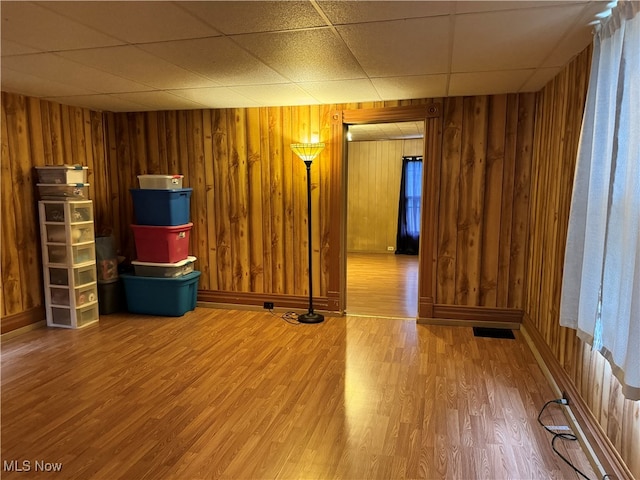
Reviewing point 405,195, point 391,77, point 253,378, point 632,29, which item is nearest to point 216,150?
point 391,77

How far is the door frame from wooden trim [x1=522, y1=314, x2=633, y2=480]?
→ 1229mm

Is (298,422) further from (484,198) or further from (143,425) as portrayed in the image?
(484,198)

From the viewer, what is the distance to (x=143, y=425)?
2482mm

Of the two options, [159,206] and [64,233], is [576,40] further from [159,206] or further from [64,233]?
[64,233]

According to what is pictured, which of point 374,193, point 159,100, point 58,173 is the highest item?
point 159,100

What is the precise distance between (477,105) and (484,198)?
2.85 ft

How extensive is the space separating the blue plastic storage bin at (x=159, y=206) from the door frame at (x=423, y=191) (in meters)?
1.60

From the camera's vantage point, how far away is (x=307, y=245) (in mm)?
4621

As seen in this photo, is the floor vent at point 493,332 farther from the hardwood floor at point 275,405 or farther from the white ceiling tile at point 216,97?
the white ceiling tile at point 216,97

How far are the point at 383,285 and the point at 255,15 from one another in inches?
176

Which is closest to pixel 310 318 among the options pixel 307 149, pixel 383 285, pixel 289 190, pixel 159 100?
pixel 289 190

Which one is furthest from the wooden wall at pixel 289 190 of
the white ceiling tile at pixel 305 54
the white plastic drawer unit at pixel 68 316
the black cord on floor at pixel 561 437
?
the black cord on floor at pixel 561 437

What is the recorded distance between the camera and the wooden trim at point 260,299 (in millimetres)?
4649

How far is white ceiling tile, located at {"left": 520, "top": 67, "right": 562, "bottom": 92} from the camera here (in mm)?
3089
